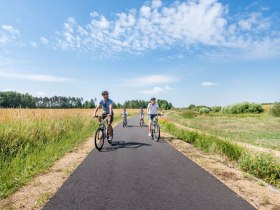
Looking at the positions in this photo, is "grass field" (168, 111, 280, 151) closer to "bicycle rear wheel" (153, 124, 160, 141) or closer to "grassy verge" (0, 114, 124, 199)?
"bicycle rear wheel" (153, 124, 160, 141)

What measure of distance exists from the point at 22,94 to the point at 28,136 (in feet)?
480

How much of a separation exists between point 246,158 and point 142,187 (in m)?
4.09

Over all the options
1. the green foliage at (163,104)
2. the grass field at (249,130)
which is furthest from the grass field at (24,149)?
the green foliage at (163,104)

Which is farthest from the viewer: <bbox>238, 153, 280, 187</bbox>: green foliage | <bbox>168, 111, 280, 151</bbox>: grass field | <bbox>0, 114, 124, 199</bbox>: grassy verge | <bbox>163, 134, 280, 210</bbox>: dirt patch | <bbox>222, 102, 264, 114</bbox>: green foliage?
<bbox>222, 102, 264, 114</bbox>: green foliage

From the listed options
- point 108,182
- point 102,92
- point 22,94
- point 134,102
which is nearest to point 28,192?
point 108,182

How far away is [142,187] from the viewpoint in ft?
17.5

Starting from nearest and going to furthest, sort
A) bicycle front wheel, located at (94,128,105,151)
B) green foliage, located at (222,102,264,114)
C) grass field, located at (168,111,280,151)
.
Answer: bicycle front wheel, located at (94,128,105,151)
grass field, located at (168,111,280,151)
green foliage, located at (222,102,264,114)

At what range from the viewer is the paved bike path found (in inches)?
174

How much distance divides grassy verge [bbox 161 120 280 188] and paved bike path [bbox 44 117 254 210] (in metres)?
1.55

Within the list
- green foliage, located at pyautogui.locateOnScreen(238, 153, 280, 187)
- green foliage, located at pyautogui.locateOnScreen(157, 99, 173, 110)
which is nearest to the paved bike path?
green foliage, located at pyautogui.locateOnScreen(238, 153, 280, 187)

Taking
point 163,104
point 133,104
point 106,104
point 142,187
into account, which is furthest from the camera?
point 133,104

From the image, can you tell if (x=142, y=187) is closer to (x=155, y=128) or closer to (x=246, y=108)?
(x=155, y=128)

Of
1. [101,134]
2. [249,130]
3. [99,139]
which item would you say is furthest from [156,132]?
[249,130]

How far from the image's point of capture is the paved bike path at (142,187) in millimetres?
4418
